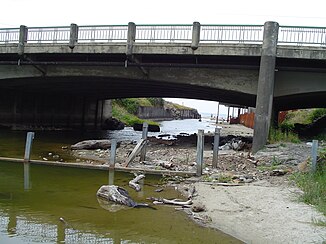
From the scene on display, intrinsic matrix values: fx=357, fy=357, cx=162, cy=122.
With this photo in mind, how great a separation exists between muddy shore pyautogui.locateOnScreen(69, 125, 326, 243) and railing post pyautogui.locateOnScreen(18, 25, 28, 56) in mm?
9039

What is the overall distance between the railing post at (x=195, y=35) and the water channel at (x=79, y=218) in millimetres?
9196

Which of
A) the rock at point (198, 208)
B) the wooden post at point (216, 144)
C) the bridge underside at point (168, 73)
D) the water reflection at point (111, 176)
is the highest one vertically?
the bridge underside at point (168, 73)

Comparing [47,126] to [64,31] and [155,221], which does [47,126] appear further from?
[155,221]

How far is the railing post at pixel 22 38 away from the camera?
21.7 m

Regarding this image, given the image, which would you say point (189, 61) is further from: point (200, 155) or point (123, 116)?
point (123, 116)

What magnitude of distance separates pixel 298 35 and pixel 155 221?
13660 mm

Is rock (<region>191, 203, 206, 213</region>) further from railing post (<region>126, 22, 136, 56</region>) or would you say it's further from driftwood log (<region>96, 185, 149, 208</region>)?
railing post (<region>126, 22, 136, 56</region>)

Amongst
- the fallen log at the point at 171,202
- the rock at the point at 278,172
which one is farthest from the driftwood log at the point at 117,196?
the rock at the point at 278,172

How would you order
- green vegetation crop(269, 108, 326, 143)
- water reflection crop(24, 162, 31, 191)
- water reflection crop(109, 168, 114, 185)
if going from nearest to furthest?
water reflection crop(24, 162, 31, 191) → water reflection crop(109, 168, 114, 185) → green vegetation crop(269, 108, 326, 143)

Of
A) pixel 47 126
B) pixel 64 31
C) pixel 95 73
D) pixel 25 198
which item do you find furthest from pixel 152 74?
pixel 47 126

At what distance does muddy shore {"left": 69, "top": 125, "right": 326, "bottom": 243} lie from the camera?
6.62 m

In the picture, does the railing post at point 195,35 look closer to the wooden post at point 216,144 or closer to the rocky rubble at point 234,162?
the rocky rubble at point 234,162

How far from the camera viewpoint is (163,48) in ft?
61.3

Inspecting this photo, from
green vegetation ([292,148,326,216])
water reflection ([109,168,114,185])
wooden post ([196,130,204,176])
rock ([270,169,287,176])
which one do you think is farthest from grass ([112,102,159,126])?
green vegetation ([292,148,326,216])
